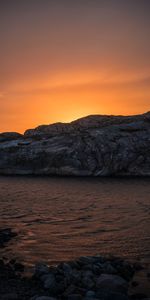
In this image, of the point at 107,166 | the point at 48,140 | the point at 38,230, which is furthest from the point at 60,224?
the point at 48,140

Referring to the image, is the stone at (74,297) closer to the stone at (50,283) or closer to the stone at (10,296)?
the stone at (50,283)

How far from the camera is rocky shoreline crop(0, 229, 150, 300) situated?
13.0 metres

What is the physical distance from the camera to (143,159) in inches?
2825

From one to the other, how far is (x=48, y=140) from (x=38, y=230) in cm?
5424

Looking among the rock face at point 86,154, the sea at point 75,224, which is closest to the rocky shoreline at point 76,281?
the sea at point 75,224

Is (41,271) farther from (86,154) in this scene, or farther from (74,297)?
(86,154)

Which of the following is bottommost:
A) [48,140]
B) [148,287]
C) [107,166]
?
[148,287]

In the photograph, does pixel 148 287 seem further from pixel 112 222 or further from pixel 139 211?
pixel 139 211

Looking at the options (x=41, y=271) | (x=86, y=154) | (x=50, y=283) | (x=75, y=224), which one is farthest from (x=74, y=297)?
(x=86, y=154)

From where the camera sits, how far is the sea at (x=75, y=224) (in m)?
19.4

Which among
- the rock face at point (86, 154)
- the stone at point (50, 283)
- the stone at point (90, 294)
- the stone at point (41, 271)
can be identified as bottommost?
the stone at point (90, 294)

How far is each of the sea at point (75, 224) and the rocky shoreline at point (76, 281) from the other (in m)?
1.98

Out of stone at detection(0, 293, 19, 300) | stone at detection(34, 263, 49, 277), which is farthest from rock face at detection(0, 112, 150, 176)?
stone at detection(0, 293, 19, 300)

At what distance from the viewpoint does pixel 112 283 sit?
13867 millimetres
